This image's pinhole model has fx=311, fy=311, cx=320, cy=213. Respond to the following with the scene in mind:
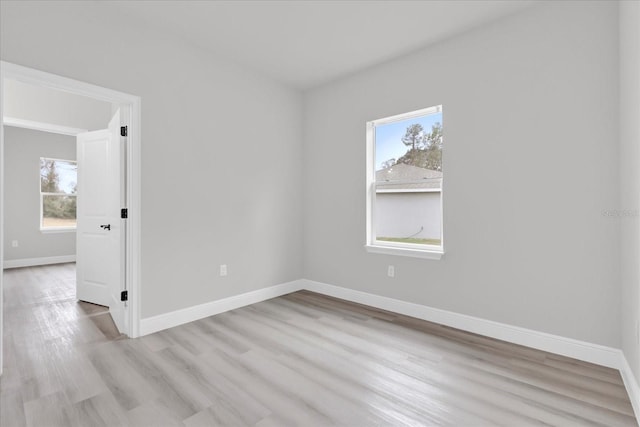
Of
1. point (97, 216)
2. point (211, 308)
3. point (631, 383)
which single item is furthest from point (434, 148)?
point (97, 216)

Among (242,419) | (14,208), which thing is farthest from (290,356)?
(14,208)

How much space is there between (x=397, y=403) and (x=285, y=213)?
2.78 meters

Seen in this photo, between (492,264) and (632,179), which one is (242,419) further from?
(632,179)

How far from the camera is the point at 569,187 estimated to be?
2.40 meters

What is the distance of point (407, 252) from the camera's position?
3330 mm

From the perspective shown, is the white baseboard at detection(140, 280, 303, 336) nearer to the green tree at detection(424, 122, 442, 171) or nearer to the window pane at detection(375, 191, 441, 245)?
the window pane at detection(375, 191, 441, 245)

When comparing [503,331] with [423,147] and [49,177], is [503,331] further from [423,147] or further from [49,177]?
[49,177]

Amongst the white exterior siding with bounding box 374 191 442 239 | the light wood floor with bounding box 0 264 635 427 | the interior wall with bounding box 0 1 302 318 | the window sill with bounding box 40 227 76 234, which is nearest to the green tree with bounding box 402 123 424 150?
the white exterior siding with bounding box 374 191 442 239

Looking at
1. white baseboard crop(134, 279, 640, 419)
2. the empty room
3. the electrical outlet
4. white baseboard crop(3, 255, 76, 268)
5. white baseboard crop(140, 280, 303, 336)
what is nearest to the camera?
the empty room

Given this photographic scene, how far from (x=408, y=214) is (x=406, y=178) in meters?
0.40

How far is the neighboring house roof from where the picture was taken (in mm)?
3225

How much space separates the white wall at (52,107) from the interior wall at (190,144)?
99.7 inches

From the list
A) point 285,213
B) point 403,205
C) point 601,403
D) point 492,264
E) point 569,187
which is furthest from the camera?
point 285,213

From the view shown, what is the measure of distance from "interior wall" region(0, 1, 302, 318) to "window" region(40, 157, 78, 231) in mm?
5379
